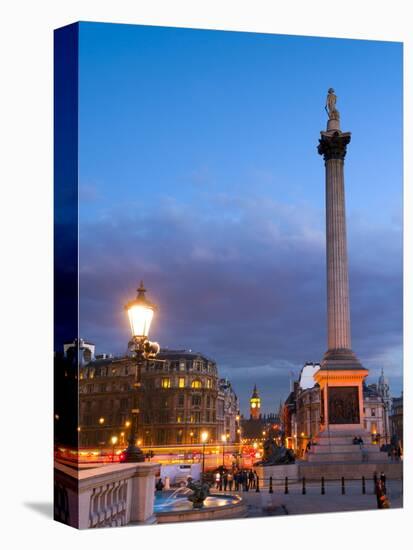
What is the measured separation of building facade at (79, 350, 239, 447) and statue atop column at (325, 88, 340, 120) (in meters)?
7.75

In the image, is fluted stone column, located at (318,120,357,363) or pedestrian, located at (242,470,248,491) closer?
pedestrian, located at (242,470,248,491)

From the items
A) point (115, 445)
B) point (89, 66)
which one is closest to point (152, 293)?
point (115, 445)

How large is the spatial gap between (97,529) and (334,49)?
12.1m

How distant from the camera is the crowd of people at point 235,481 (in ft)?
72.0

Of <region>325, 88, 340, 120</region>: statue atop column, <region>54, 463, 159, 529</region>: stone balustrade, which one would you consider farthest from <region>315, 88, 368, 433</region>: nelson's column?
<region>54, 463, 159, 529</region>: stone balustrade

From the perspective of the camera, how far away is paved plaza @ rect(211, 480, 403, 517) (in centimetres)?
1981

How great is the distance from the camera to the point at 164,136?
68.4 ft

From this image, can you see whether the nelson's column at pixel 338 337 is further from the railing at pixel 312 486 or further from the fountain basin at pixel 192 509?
the fountain basin at pixel 192 509

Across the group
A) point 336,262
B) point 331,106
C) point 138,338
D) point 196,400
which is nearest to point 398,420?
point 336,262

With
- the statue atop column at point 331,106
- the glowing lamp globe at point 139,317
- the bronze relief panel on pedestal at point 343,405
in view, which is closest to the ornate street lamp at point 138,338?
the glowing lamp globe at point 139,317

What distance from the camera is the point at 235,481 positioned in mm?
23125

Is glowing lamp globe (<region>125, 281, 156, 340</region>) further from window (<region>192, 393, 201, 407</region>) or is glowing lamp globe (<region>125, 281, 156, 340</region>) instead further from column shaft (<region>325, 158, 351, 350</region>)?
window (<region>192, 393, 201, 407</region>)

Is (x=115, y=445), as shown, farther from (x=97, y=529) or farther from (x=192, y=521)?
(x=97, y=529)

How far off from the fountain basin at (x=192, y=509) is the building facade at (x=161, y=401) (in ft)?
7.39
